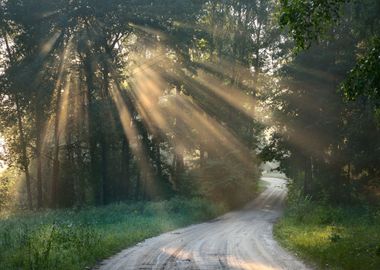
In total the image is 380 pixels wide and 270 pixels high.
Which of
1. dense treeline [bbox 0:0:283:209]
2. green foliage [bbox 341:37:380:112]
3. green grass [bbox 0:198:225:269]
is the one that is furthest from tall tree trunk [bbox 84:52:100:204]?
green foliage [bbox 341:37:380:112]

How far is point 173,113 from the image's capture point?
47531mm

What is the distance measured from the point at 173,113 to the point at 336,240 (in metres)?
31.8

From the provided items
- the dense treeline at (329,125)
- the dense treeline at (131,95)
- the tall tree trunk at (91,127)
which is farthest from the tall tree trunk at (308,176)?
the tall tree trunk at (91,127)

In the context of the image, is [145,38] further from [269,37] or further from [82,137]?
[269,37]

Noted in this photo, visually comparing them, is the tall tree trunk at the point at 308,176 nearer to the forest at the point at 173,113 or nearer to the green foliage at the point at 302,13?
the forest at the point at 173,113

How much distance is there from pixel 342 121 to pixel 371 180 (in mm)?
4718

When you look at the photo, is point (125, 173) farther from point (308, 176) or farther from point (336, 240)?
point (336, 240)

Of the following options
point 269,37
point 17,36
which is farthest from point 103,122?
point 269,37

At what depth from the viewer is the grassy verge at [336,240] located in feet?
45.3

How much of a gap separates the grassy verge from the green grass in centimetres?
732

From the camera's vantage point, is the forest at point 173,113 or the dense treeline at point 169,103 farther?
the dense treeline at point 169,103

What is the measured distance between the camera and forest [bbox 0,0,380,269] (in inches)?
1309

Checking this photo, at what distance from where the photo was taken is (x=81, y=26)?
3753 cm

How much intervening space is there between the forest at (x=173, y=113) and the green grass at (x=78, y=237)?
0.53 meters
